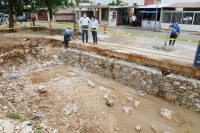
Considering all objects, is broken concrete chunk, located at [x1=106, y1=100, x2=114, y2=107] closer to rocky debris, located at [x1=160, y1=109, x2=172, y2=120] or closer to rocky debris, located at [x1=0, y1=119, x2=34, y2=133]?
rocky debris, located at [x1=160, y1=109, x2=172, y2=120]

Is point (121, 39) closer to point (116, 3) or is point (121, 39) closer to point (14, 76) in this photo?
point (14, 76)

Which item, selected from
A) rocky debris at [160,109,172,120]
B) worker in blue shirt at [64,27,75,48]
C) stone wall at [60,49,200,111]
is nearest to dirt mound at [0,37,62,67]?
worker in blue shirt at [64,27,75,48]

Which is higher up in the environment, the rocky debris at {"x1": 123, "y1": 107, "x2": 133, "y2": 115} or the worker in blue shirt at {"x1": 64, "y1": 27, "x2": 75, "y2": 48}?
the worker in blue shirt at {"x1": 64, "y1": 27, "x2": 75, "y2": 48}

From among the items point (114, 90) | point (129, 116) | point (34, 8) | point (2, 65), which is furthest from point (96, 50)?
point (34, 8)

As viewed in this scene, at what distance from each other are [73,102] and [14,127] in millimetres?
2380

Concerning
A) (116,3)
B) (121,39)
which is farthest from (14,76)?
(116,3)

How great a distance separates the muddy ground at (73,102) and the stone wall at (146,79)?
27 cm

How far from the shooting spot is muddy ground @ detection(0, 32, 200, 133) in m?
4.97

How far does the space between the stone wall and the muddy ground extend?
27cm

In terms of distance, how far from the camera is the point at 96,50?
27.3 ft

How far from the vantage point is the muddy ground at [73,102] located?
4.97 metres

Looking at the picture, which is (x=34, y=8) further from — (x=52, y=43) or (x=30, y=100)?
(x=30, y=100)

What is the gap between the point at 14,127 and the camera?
3.64 meters

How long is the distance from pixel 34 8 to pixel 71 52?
18.5 feet
